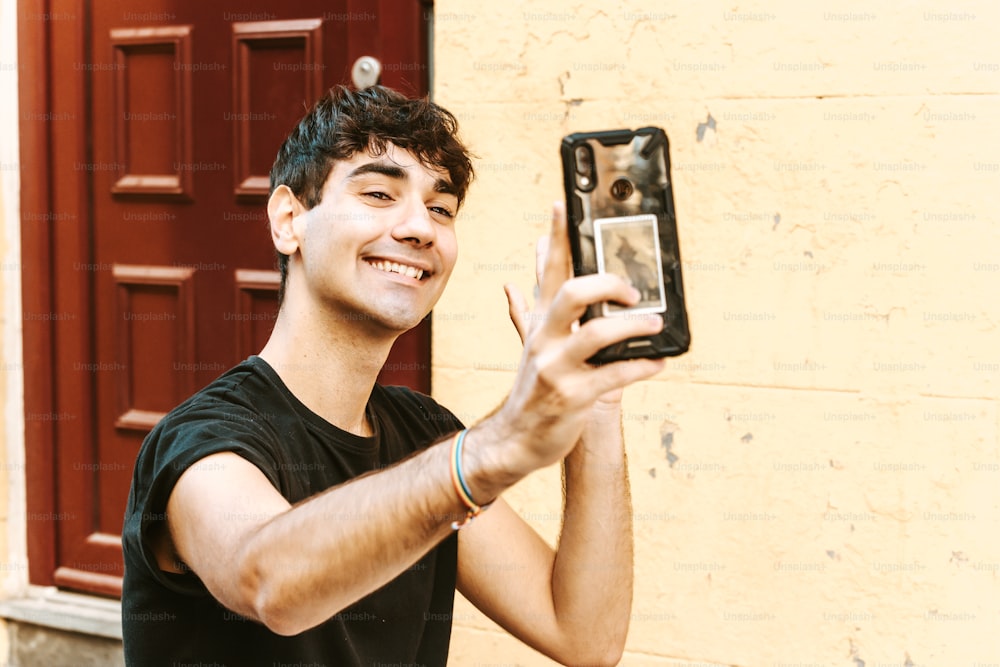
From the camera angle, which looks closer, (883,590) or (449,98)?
(883,590)

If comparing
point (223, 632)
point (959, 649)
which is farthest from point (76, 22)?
point (959, 649)

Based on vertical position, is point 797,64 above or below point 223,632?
above

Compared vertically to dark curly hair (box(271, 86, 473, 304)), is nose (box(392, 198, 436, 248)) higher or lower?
lower

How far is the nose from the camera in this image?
1947 millimetres

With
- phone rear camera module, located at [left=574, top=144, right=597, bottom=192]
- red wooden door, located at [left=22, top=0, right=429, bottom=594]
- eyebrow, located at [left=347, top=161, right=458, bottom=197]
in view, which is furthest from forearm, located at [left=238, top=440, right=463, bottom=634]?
red wooden door, located at [left=22, top=0, right=429, bottom=594]

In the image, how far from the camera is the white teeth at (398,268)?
1.94 meters

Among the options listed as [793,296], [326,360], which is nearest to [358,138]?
[326,360]

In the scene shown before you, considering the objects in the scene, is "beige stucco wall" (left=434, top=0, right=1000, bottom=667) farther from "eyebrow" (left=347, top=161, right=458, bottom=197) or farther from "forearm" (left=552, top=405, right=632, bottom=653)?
"eyebrow" (left=347, top=161, right=458, bottom=197)

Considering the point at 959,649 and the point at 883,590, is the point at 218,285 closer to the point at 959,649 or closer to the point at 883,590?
the point at 883,590

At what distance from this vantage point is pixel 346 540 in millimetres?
1294

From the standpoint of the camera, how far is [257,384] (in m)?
1.86

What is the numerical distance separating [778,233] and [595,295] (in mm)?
1743

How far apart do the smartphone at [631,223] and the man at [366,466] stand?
2.2 inches

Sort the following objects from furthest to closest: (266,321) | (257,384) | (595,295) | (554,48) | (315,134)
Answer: (266,321) → (554,48) → (315,134) → (257,384) → (595,295)
